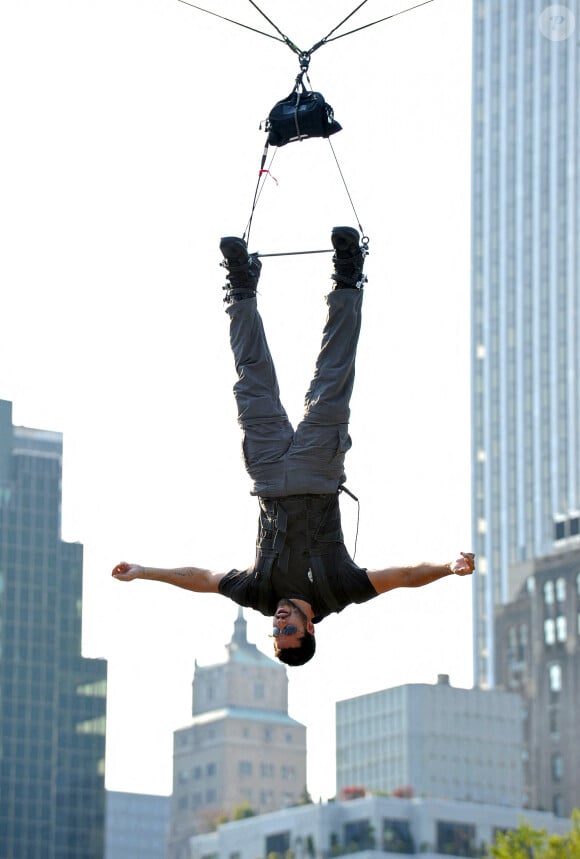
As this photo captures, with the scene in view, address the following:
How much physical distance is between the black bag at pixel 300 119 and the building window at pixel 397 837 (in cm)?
11984

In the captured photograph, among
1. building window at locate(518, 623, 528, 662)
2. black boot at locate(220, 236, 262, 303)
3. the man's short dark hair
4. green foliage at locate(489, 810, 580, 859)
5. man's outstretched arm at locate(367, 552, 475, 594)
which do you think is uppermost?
building window at locate(518, 623, 528, 662)

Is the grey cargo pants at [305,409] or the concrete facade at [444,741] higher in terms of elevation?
the concrete facade at [444,741]

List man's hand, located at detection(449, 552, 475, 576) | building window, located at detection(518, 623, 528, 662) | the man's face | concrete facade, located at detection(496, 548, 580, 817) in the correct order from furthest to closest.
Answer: building window, located at detection(518, 623, 528, 662) < concrete facade, located at detection(496, 548, 580, 817) < the man's face < man's hand, located at detection(449, 552, 475, 576)

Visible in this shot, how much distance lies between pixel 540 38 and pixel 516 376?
33.0 meters

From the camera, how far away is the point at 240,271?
65.6ft

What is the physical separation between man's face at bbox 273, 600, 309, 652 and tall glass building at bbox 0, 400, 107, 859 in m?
122

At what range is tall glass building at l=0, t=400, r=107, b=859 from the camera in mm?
139500

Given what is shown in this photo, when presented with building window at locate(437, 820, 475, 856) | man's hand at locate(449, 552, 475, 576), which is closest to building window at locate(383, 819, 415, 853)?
building window at locate(437, 820, 475, 856)

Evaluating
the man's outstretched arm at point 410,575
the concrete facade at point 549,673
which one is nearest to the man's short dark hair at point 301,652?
the man's outstretched arm at point 410,575

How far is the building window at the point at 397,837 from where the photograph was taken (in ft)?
449

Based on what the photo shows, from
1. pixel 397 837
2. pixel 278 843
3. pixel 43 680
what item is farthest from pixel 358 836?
pixel 43 680

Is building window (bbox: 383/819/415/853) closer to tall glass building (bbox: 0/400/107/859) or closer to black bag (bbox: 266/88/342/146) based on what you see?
tall glass building (bbox: 0/400/107/859)

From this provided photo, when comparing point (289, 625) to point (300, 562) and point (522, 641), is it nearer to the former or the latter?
point (300, 562)

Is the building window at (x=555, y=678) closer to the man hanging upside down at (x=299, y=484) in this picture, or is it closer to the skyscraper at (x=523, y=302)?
the skyscraper at (x=523, y=302)
